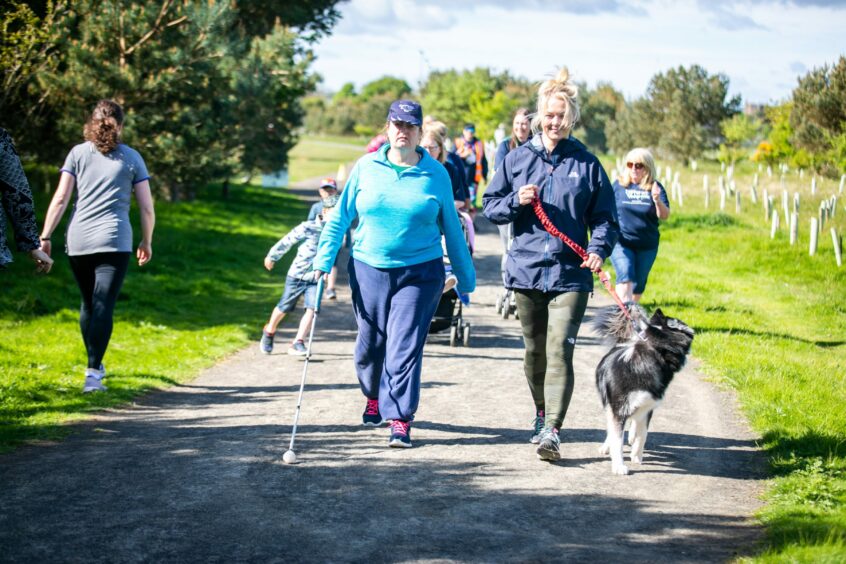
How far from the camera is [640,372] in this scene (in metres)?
6.09

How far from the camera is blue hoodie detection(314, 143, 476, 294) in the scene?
6574mm

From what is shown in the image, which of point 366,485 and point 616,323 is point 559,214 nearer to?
point 616,323

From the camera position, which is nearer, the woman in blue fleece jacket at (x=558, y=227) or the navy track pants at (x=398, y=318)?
the woman in blue fleece jacket at (x=558, y=227)

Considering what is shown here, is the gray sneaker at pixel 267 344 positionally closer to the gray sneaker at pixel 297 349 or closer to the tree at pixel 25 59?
Answer: the gray sneaker at pixel 297 349

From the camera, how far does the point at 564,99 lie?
643cm

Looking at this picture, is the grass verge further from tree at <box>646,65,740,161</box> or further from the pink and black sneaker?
tree at <box>646,65,740,161</box>

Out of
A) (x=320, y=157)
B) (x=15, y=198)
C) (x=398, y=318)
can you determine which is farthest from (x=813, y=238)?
(x=320, y=157)

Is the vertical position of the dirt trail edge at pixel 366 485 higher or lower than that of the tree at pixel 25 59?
lower

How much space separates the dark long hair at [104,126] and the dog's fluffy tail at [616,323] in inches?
157

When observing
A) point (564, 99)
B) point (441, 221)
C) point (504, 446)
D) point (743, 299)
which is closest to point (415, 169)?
point (441, 221)

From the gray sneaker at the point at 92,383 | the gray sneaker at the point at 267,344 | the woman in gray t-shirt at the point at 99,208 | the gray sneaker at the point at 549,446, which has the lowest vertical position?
the gray sneaker at the point at 267,344

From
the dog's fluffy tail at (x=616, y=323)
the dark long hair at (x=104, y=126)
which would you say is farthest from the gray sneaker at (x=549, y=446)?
the dark long hair at (x=104, y=126)

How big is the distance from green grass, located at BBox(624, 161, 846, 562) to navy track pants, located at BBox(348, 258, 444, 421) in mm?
2371

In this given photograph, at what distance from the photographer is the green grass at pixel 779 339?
545cm
